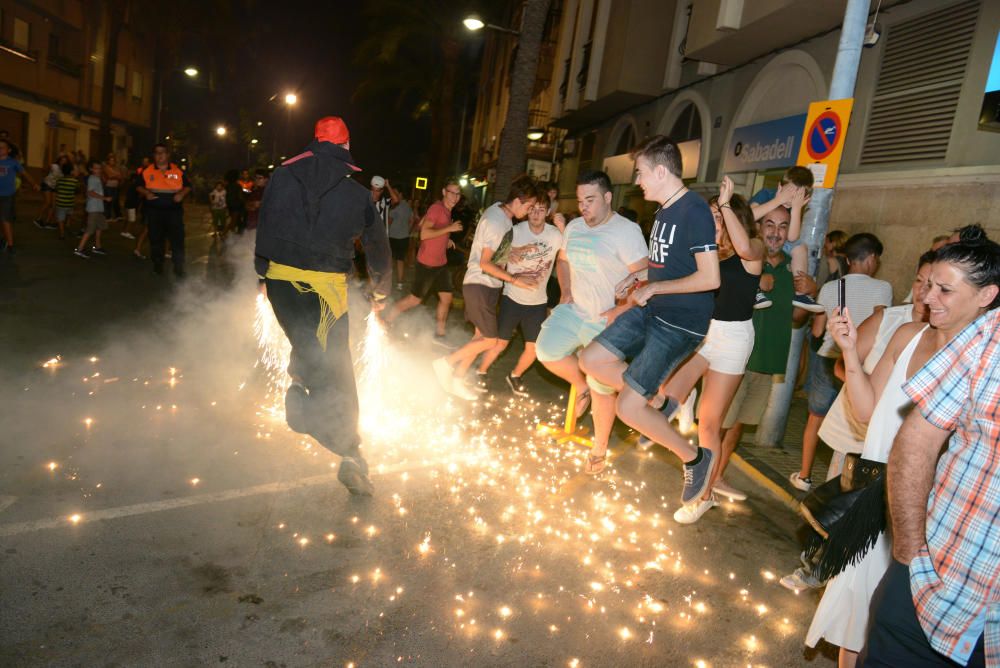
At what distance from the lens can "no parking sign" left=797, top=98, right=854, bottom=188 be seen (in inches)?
241

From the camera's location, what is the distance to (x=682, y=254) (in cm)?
418

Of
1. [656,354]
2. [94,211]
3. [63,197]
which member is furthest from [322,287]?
[63,197]

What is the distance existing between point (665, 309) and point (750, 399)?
4.42ft

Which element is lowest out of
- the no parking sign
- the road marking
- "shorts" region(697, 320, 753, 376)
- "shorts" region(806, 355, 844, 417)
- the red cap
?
the road marking

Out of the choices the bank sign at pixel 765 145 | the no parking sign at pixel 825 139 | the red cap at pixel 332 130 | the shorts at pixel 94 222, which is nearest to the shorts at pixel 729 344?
the no parking sign at pixel 825 139

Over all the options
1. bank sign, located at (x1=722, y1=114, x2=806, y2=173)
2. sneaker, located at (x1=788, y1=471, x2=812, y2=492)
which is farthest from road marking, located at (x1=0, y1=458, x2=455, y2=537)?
bank sign, located at (x1=722, y1=114, x2=806, y2=173)

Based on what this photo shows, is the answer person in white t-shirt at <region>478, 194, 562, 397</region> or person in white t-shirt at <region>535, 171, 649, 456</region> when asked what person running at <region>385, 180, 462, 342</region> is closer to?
person in white t-shirt at <region>478, 194, 562, 397</region>

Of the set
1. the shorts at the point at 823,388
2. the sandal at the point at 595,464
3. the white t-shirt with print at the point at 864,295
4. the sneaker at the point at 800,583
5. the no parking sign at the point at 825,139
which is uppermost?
the no parking sign at the point at 825,139

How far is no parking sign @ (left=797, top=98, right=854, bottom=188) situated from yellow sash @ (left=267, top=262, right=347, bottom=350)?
4.37 m

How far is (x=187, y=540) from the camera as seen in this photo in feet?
12.2

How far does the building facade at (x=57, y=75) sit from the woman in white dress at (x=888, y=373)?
126 ft

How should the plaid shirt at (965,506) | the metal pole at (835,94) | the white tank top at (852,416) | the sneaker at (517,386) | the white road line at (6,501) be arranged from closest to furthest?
the plaid shirt at (965,506) → the white tank top at (852,416) → the white road line at (6,501) → the metal pole at (835,94) → the sneaker at (517,386)

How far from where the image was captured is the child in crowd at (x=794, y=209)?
5.16 meters

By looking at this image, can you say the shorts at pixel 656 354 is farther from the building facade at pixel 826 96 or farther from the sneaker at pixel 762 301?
the building facade at pixel 826 96
